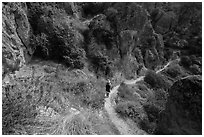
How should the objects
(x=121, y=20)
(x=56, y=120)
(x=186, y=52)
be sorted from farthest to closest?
(x=186, y=52) → (x=121, y=20) → (x=56, y=120)

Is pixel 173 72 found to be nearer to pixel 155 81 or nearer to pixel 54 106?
pixel 155 81

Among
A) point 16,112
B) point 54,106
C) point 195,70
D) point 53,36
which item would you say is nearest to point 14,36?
point 53,36

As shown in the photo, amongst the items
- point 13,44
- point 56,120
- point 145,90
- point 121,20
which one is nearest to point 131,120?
point 56,120

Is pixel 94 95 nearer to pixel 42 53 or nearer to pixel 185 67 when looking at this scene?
pixel 42 53

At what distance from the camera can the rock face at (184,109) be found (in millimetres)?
7742

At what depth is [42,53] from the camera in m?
13.2

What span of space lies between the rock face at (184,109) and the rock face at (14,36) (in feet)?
24.8

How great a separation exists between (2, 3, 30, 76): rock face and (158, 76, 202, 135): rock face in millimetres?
7574

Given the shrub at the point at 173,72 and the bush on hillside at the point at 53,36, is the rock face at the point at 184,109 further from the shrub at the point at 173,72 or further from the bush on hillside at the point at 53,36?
the shrub at the point at 173,72

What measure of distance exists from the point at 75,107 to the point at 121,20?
11789 millimetres

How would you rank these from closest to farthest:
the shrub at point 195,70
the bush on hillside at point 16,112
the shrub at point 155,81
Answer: the bush on hillside at point 16,112
the shrub at point 155,81
the shrub at point 195,70

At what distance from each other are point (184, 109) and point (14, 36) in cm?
951

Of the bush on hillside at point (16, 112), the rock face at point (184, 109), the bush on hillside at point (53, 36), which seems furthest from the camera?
the bush on hillside at point (53, 36)

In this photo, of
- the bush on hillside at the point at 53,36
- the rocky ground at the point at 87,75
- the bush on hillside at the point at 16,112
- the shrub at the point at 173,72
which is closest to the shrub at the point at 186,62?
the rocky ground at the point at 87,75
